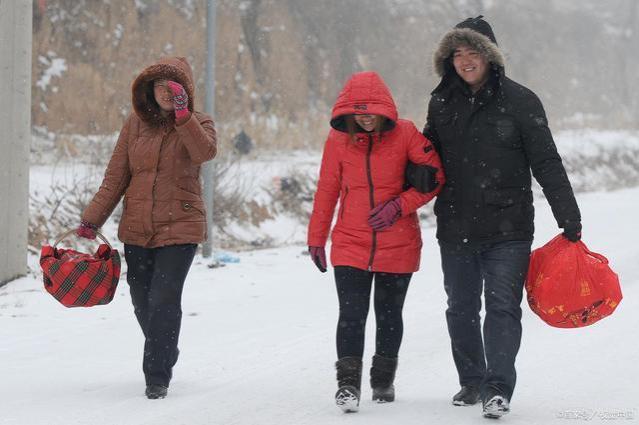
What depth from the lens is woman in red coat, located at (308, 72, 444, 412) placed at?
5250mm

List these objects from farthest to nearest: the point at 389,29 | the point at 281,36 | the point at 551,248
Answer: the point at 389,29 < the point at 281,36 < the point at 551,248

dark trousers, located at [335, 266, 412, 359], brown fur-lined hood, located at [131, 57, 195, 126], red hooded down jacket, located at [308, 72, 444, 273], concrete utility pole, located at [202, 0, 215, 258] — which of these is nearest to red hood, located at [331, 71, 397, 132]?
red hooded down jacket, located at [308, 72, 444, 273]

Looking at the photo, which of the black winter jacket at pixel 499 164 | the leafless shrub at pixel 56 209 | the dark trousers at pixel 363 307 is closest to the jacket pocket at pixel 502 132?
the black winter jacket at pixel 499 164

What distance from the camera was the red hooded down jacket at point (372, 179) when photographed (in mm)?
5270

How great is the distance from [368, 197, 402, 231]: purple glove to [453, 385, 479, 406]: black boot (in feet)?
3.28

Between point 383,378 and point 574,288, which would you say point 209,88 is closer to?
point 383,378

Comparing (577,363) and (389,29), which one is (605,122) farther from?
(577,363)

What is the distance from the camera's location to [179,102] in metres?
5.48

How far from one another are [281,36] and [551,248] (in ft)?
75.8

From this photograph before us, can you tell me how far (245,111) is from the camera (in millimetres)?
24281

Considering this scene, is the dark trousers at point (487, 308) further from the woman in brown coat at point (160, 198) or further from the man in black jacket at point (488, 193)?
the woman in brown coat at point (160, 198)

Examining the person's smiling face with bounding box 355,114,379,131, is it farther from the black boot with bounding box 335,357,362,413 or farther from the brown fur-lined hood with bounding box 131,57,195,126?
the black boot with bounding box 335,357,362,413

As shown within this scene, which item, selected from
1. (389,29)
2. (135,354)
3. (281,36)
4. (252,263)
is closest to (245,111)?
(281,36)

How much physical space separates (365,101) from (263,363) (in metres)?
2.21
